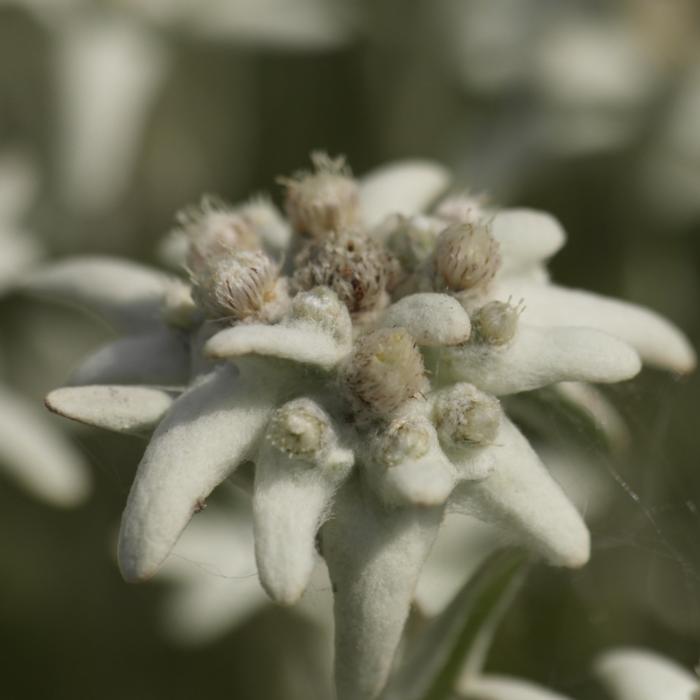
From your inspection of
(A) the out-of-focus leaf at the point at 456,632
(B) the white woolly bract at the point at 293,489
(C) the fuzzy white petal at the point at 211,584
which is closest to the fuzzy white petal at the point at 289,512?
(B) the white woolly bract at the point at 293,489

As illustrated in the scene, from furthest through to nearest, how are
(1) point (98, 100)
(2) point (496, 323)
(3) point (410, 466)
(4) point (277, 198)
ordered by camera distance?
1. (4) point (277, 198)
2. (1) point (98, 100)
3. (2) point (496, 323)
4. (3) point (410, 466)

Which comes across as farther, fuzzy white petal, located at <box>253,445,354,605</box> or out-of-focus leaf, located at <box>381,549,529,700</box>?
out-of-focus leaf, located at <box>381,549,529,700</box>

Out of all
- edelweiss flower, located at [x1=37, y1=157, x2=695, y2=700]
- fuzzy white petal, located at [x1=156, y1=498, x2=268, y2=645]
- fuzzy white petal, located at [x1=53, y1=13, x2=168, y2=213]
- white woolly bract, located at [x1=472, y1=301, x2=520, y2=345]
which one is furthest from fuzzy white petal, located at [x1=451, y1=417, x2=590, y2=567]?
fuzzy white petal, located at [x1=53, y1=13, x2=168, y2=213]

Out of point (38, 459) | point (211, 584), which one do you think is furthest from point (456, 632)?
point (38, 459)

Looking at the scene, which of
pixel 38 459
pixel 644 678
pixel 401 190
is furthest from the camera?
pixel 38 459

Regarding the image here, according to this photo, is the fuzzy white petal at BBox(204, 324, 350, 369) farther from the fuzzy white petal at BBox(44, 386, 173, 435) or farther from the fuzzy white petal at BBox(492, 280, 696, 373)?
the fuzzy white petal at BBox(492, 280, 696, 373)

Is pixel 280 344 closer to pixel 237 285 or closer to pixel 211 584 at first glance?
pixel 237 285
